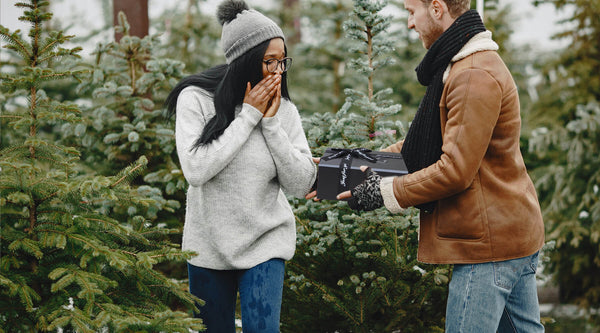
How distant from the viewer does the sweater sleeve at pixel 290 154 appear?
9.11ft

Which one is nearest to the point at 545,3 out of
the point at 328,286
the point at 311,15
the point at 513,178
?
the point at 311,15

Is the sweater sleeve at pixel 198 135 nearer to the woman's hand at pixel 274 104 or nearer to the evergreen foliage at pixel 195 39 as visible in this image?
the woman's hand at pixel 274 104

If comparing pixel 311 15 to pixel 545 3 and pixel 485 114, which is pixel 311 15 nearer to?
pixel 545 3

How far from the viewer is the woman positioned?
2711 millimetres

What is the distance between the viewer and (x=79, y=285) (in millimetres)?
2629

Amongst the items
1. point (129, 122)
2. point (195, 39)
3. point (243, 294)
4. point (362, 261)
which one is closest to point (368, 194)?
point (243, 294)

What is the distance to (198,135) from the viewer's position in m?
2.76

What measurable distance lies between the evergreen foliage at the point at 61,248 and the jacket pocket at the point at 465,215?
113 cm

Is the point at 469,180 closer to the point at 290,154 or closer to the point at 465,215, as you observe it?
the point at 465,215

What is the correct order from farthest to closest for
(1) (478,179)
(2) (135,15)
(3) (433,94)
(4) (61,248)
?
(2) (135,15)
(4) (61,248)
(3) (433,94)
(1) (478,179)

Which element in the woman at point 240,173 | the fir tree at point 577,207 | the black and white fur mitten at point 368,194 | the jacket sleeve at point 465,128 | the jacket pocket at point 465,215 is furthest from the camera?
the fir tree at point 577,207

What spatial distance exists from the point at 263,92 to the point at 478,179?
1022 mm

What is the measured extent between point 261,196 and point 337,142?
4.39ft

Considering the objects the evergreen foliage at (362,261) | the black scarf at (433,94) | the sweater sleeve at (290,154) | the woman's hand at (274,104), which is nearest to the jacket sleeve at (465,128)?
the black scarf at (433,94)
